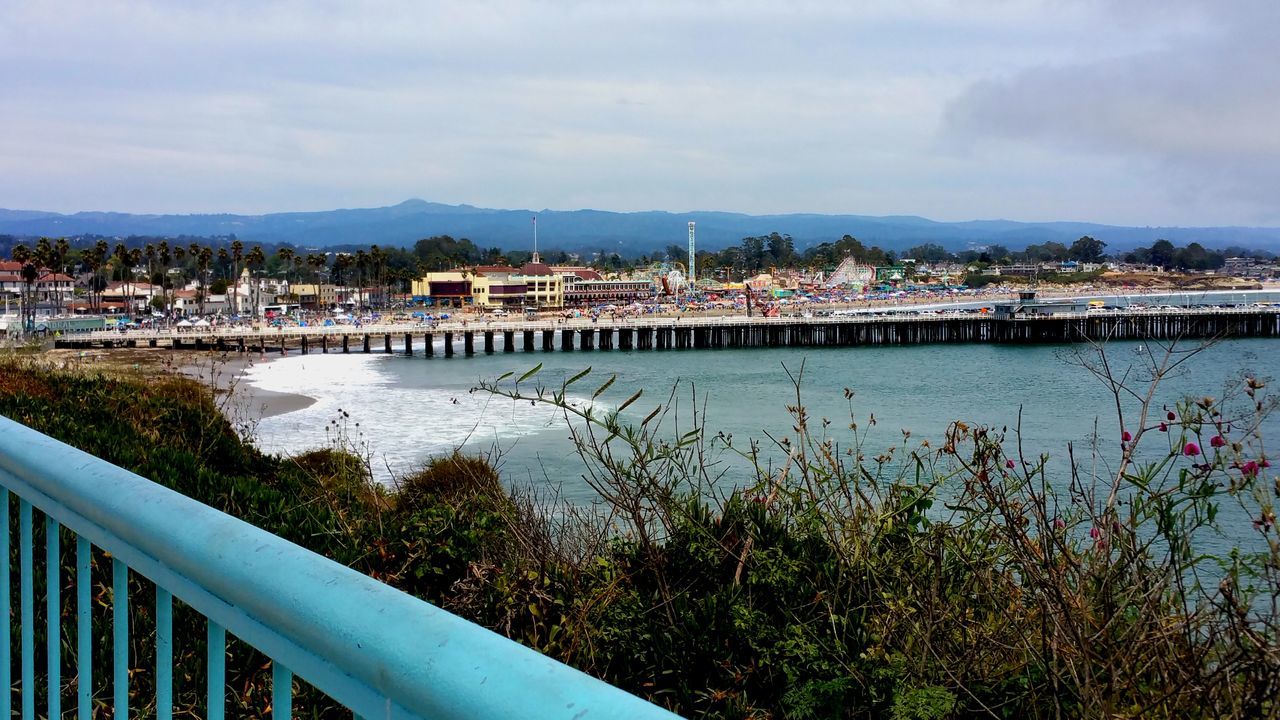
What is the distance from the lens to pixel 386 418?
33.4m

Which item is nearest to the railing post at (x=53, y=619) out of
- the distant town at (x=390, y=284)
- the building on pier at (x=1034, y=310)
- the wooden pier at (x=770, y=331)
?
the distant town at (x=390, y=284)

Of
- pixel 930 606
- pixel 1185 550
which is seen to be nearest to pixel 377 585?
pixel 930 606

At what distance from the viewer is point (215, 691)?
4.06ft

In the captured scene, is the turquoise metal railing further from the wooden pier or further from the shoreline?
the wooden pier

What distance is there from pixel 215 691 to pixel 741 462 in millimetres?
21806

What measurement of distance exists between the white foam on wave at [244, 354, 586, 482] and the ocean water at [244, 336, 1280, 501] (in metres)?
0.09

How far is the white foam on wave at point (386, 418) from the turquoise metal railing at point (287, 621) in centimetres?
1426

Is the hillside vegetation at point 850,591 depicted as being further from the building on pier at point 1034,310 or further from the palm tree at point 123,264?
the palm tree at point 123,264

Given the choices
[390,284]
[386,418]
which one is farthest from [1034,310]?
[390,284]

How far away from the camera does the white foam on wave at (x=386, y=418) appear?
24812 millimetres

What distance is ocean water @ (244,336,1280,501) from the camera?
83.5 ft

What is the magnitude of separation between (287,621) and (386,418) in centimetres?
3314

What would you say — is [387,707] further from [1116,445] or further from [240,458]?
[1116,445]

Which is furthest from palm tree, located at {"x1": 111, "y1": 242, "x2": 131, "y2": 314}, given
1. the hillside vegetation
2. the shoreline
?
the hillside vegetation
